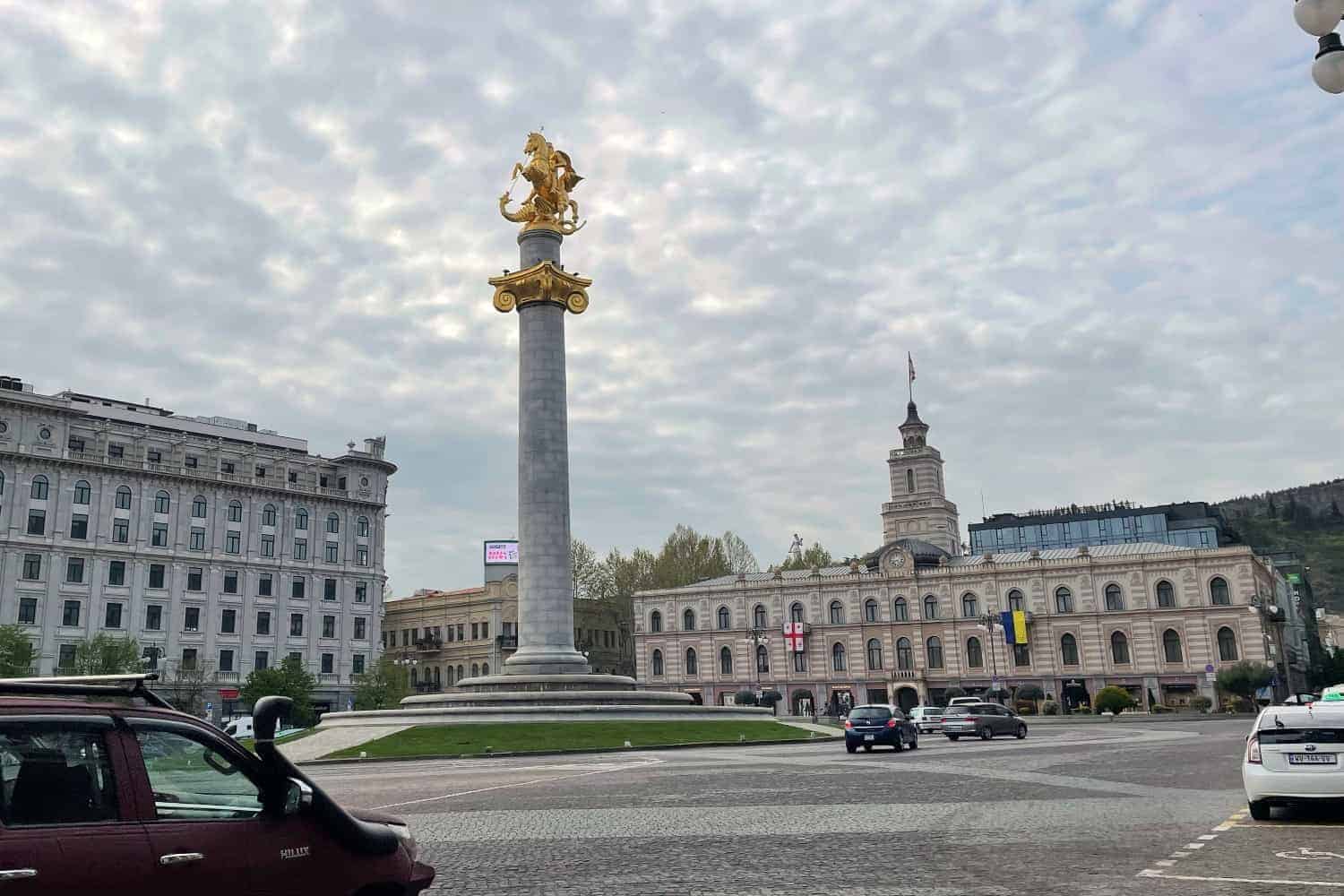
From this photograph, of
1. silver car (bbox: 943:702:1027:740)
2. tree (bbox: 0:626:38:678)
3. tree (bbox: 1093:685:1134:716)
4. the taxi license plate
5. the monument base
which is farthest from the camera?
tree (bbox: 1093:685:1134:716)

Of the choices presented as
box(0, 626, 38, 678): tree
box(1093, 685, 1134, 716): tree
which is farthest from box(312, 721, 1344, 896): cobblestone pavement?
box(1093, 685, 1134, 716): tree

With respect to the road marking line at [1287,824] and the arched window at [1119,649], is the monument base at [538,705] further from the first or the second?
the arched window at [1119,649]

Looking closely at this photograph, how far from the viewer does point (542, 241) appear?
53.9 metres

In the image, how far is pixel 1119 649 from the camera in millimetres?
89562

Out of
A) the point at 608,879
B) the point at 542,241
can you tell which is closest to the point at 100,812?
the point at 608,879

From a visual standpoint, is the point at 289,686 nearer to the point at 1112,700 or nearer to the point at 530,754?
the point at 530,754

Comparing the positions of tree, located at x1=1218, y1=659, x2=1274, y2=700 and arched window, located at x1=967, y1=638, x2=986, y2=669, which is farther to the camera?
arched window, located at x1=967, y1=638, x2=986, y2=669

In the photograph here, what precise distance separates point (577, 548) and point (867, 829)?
103 meters

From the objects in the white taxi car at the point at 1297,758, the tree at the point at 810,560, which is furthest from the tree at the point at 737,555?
the white taxi car at the point at 1297,758

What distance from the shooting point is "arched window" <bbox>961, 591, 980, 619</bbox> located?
314ft

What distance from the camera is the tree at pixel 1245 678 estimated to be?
263 feet

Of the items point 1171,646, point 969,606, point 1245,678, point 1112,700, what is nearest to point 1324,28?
point 1112,700

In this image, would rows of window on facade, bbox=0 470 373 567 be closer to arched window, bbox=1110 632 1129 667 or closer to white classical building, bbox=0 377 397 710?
white classical building, bbox=0 377 397 710

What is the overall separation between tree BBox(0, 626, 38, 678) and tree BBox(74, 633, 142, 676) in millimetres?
3126
